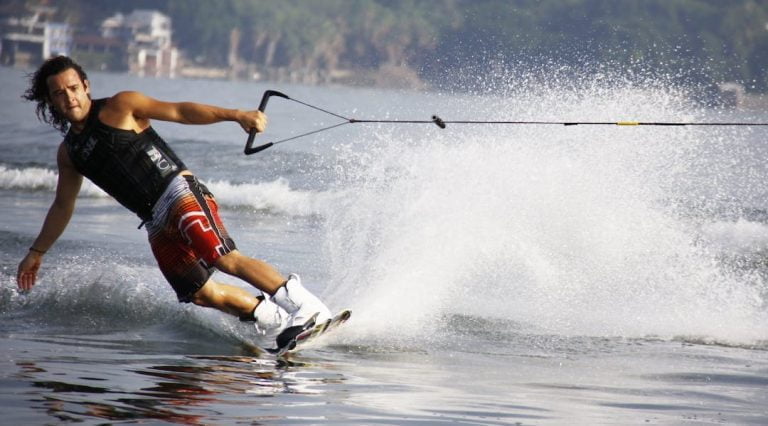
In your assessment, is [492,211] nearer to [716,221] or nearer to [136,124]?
[136,124]

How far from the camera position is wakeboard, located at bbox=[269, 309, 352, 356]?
6.41 meters

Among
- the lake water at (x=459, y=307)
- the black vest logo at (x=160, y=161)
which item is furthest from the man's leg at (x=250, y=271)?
the black vest logo at (x=160, y=161)

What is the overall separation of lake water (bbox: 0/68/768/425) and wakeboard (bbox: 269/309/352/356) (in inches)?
3.7

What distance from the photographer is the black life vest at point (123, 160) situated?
630 cm

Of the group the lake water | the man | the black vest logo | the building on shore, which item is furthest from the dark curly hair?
the building on shore

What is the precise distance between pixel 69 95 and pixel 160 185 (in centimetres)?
64

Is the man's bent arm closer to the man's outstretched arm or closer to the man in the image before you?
the man

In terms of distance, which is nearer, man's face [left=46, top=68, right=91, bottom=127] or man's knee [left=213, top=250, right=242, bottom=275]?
man's face [left=46, top=68, right=91, bottom=127]

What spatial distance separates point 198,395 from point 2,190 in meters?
13.0

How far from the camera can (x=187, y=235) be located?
20.7 ft

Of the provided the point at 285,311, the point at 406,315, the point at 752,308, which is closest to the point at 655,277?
the point at 752,308

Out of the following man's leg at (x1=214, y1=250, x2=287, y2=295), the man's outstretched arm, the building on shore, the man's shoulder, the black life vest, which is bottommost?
man's leg at (x1=214, y1=250, x2=287, y2=295)

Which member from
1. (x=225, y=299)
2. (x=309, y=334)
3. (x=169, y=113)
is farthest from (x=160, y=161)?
(x=309, y=334)

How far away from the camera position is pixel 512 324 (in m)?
7.95
